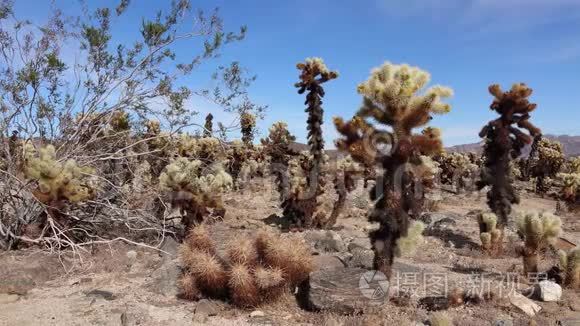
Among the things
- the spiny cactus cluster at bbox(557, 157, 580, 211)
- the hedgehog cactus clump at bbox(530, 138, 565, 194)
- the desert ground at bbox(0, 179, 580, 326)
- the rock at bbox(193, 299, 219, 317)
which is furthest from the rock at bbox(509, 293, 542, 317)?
the hedgehog cactus clump at bbox(530, 138, 565, 194)

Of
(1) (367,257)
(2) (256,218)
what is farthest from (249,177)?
(1) (367,257)

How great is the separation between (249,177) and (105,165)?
10.0m

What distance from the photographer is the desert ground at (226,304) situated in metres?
4.95

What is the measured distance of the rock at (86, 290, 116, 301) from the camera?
17.9ft

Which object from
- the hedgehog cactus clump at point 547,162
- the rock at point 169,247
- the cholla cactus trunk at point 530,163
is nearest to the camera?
the rock at point 169,247

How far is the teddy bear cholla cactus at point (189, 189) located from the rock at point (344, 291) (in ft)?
11.5

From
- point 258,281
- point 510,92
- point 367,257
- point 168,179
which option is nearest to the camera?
point 258,281

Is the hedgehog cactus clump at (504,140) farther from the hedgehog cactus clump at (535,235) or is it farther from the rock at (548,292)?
the rock at (548,292)

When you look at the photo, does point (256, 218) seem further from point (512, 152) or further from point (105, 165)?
point (512, 152)

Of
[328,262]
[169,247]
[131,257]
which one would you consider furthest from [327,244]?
[131,257]

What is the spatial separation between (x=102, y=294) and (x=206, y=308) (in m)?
1.29

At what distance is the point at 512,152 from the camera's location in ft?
32.5

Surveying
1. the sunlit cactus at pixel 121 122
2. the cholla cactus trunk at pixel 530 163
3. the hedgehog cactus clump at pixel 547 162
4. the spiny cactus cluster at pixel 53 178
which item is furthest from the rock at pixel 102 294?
the cholla cactus trunk at pixel 530 163

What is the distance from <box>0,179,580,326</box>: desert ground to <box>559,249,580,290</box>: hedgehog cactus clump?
0.93ft
